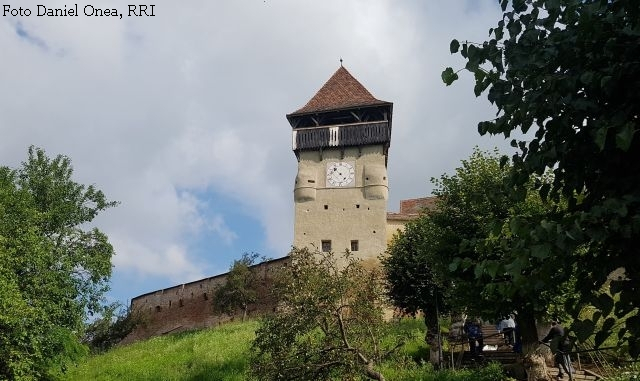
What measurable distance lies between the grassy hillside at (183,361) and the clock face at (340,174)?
944 centimetres

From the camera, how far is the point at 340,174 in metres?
35.2

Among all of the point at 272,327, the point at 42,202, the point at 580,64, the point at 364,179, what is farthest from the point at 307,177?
the point at 580,64

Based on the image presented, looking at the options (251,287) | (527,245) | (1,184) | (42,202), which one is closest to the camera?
(527,245)

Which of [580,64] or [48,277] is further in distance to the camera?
[48,277]

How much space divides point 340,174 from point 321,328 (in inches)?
901

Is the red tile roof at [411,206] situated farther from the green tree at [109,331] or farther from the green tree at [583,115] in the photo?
the green tree at [583,115]

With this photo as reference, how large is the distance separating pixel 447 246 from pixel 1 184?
658 inches

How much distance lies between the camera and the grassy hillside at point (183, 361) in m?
21.0

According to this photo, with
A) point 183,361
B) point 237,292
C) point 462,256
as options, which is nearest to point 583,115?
point 462,256

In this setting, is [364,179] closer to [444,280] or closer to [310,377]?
[444,280]

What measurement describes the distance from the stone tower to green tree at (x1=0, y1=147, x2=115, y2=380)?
37.6 ft

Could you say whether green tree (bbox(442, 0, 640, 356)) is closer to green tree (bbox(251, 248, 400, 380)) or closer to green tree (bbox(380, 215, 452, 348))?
green tree (bbox(251, 248, 400, 380))

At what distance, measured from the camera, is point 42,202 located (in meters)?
25.8

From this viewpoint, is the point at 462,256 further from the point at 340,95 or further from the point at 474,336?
the point at 340,95
